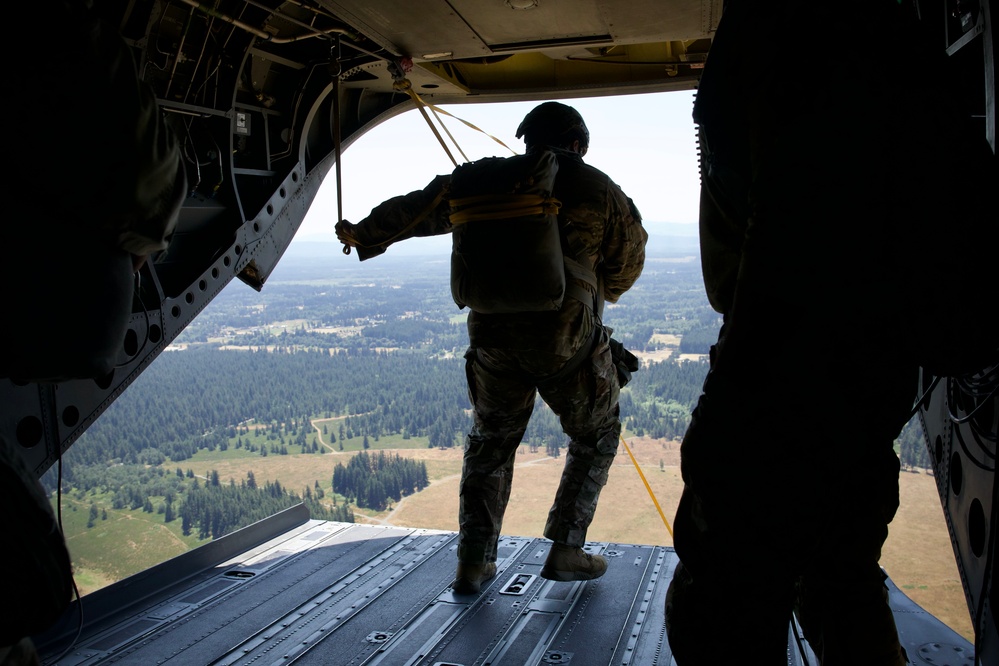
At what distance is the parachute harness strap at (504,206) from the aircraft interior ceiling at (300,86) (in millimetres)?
807

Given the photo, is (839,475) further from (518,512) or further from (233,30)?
(518,512)

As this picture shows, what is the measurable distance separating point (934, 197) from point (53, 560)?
1.54 metres

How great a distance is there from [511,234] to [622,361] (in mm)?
956

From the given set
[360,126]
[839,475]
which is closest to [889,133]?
[839,475]

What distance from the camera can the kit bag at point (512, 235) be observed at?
283 cm

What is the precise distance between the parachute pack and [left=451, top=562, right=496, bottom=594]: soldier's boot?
1.09 metres

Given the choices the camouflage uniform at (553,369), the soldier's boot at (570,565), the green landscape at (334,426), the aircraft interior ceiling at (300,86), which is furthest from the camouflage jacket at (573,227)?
the green landscape at (334,426)

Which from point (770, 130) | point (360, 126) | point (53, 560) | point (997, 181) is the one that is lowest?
Result: point (53, 560)

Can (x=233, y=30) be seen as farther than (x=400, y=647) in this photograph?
Yes

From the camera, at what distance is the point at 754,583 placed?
128 cm

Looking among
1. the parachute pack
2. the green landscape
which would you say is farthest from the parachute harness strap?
the green landscape

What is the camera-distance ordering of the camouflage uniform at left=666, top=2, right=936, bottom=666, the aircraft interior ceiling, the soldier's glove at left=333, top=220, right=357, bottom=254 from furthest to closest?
the soldier's glove at left=333, top=220, right=357, bottom=254 → the aircraft interior ceiling → the camouflage uniform at left=666, top=2, right=936, bottom=666

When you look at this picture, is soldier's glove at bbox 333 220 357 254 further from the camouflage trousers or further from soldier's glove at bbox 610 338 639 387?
soldier's glove at bbox 610 338 639 387

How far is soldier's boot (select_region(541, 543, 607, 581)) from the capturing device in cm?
318
